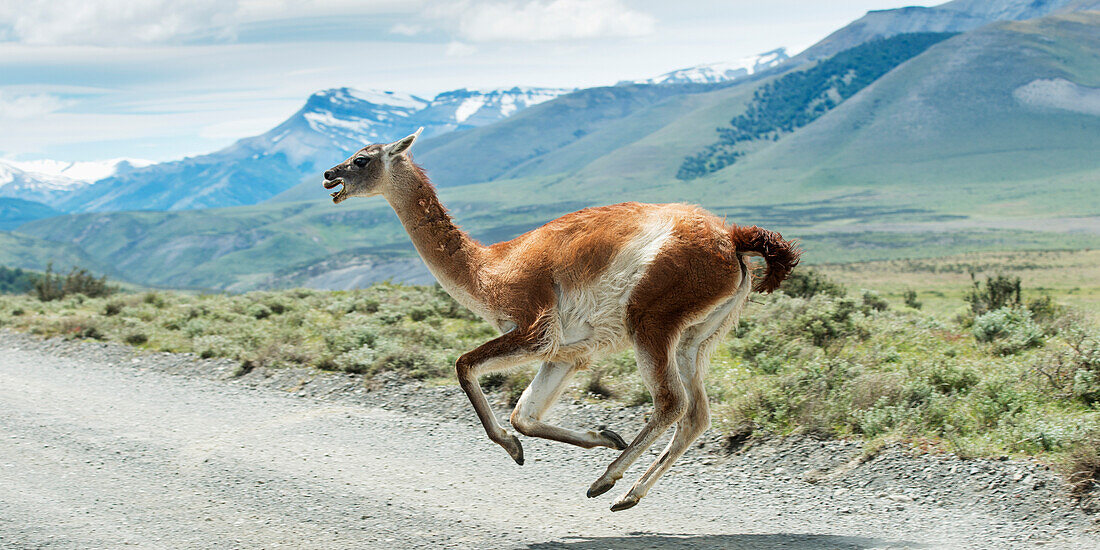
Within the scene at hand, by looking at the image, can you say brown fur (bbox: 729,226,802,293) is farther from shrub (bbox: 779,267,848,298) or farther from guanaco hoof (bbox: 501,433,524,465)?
shrub (bbox: 779,267,848,298)

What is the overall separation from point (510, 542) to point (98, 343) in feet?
34.9

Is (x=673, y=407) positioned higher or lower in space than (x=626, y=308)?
lower

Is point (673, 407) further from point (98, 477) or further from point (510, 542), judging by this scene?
point (98, 477)

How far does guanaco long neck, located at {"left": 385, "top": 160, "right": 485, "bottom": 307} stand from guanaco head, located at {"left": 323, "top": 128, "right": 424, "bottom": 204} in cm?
7

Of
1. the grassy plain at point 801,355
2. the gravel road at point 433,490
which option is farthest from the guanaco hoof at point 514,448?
the grassy plain at point 801,355

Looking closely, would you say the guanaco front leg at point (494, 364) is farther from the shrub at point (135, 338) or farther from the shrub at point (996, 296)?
the shrub at point (996, 296)

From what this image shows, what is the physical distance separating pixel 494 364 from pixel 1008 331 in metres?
7.98

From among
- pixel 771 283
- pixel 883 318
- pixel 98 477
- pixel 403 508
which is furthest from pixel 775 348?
pixel 98 477

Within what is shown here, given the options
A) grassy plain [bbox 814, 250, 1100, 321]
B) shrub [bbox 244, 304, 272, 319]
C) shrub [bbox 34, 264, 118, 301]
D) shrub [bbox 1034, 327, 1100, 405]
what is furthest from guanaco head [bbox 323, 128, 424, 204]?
grassy plain [bbox 814, 250, 1100, 321]

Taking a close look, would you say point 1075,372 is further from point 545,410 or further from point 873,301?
point 873,301

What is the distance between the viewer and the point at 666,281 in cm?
571

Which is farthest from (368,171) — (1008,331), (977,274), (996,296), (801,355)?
(977,274)

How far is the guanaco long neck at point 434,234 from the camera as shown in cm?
647

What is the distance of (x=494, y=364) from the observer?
19.6ft
